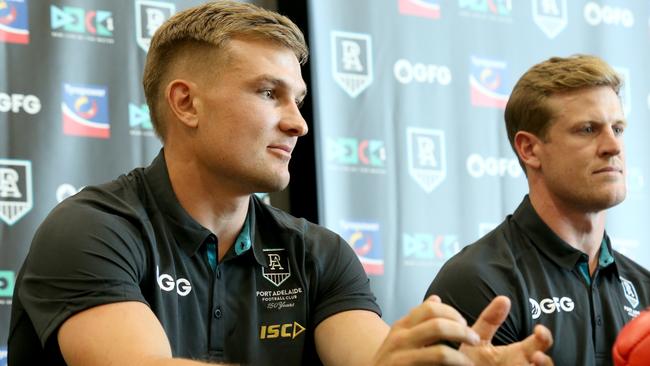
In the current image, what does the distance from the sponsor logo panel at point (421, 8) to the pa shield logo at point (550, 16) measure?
0.48 m

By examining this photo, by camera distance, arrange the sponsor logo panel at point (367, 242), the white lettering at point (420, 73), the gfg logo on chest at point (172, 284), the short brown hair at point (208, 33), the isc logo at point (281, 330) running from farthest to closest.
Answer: the white lettering at point (420, 73), the sponsor logo panel at point (367, 242), the short brown hair at point (208, 33), the isc logo at point (281, 330), the gfg logo on chest at point (172, 284)

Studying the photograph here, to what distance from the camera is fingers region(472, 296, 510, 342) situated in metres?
1.72

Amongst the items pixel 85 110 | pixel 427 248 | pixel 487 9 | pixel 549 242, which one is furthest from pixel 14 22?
pixel 487 9

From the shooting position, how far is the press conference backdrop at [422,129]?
357 cm

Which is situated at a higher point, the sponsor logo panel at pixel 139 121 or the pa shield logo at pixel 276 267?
the sponsor logo panel at pixel 139 121

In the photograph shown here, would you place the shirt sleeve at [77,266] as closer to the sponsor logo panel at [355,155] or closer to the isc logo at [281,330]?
the isc logo at [281,330]

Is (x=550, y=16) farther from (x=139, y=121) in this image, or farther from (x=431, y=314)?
(x=431, y=314)

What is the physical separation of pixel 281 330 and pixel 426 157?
1.60 m

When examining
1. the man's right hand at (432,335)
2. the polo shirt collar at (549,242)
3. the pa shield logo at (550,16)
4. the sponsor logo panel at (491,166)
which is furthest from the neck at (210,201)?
the pa shield logo at (550,16)

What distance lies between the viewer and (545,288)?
2.75m

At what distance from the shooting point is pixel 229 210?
7.53ft

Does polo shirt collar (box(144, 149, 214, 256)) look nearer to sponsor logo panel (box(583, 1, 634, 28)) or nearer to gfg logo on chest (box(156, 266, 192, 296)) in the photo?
gfg logo on chest (box(156, 266, 192, 296))

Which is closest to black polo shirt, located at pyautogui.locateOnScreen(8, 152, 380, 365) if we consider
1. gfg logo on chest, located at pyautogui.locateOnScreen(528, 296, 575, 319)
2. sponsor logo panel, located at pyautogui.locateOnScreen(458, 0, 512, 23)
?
gfg logo on chest, located at pyautogui.locateOnScreen(528, 296, 575, 319)

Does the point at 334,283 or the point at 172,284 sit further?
the point at 334,283
